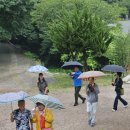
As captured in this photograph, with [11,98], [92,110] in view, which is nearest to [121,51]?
[92,110]

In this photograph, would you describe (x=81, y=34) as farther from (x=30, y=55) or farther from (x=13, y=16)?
(x=30, y=55)

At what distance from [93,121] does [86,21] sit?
445 inches

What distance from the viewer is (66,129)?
13.7m

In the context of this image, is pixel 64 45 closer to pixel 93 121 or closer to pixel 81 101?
pixel 81 101

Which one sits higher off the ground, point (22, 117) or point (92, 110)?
point (22, 117)

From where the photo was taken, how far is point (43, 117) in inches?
397

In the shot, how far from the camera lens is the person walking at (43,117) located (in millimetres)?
10070

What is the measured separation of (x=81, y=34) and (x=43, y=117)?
14495mm

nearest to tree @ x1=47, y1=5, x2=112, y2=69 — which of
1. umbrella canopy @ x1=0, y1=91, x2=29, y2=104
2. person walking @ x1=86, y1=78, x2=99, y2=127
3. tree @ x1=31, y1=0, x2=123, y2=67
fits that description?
tree @ x1=31, y1=0, x2=123, y2=67

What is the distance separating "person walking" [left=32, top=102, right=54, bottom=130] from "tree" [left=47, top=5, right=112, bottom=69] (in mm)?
14163

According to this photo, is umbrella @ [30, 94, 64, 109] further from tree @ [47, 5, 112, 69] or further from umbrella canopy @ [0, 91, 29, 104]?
tree @ [47, 5, 112, 69]

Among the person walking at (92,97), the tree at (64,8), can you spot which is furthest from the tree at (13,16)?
the person walking at (92,97)

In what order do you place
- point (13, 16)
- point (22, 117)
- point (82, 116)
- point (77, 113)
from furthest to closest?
point (13, 16) → point (77, 113) → point (82, 116) → point (22, 117)

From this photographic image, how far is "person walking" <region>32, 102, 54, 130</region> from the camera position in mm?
10070
